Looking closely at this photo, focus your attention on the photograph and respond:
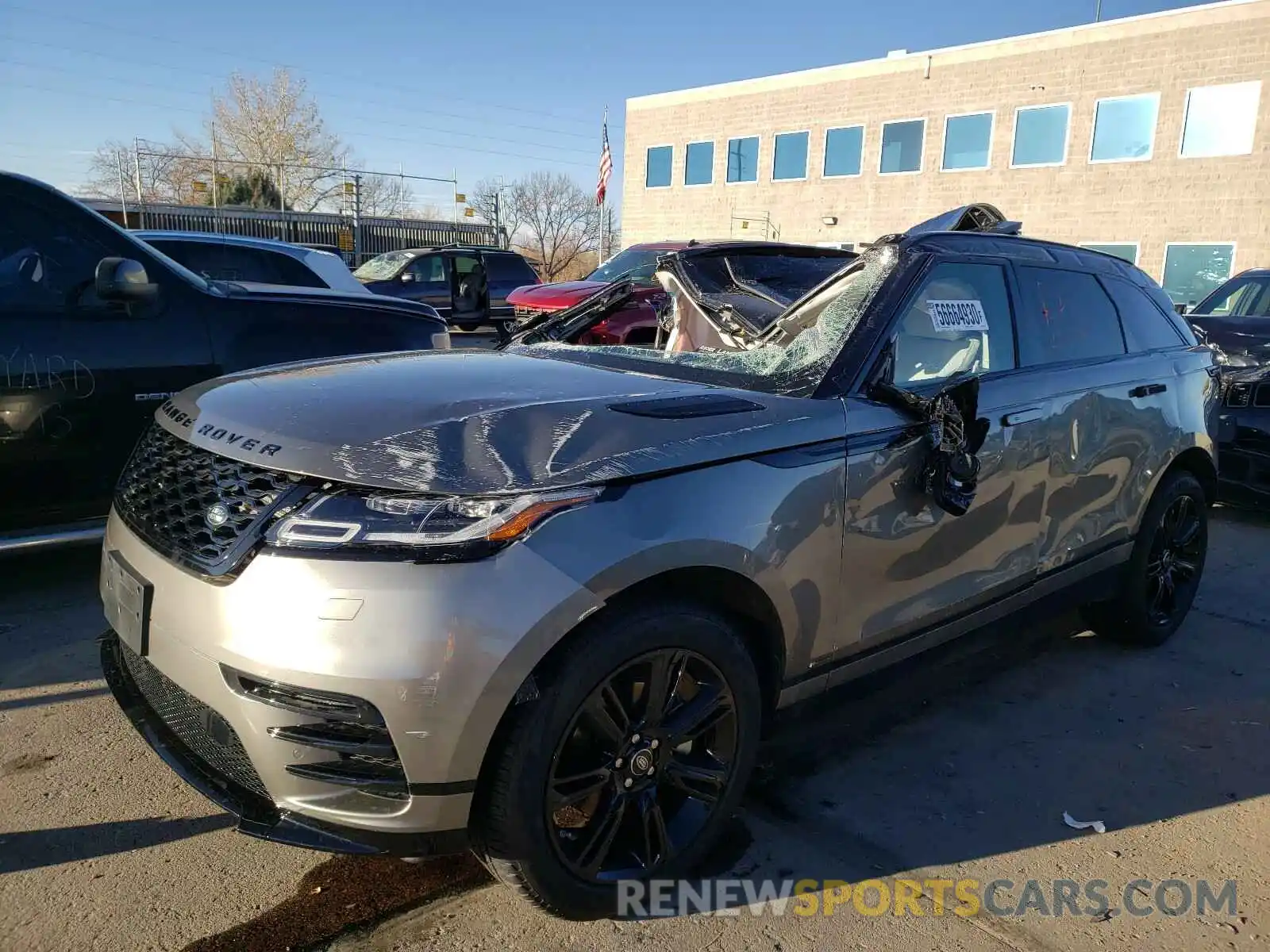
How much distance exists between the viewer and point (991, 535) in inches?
126

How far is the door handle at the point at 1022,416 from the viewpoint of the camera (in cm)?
321

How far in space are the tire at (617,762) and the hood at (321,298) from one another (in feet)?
11.0

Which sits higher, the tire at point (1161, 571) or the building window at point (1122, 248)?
the building window at point (1122, 248)

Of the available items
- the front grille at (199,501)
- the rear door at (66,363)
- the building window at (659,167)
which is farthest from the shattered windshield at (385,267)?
the building window at (659,167)

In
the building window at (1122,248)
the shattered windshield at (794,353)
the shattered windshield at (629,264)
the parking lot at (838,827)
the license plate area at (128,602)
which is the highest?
the building window at (1122,248)

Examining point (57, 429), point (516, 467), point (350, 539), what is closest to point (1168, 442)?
point (516, 467)

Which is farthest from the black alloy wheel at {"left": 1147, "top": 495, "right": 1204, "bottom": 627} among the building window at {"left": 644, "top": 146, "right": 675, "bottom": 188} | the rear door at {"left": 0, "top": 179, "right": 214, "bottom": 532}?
the building window at {"left": 644, "top": 146, "right": 675, "bottom": 188}

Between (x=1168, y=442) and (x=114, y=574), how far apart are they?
4.16 metres

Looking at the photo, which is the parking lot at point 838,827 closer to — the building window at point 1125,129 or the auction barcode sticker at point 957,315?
the auction barcode sticker at point 957,315

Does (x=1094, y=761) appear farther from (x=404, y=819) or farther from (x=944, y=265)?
(x=404, y=819)

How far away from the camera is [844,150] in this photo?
91.7 feet

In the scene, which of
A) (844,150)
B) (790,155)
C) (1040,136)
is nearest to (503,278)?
(844,150)

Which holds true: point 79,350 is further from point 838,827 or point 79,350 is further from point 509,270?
point 509,270

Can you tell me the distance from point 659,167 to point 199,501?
1294 inches
